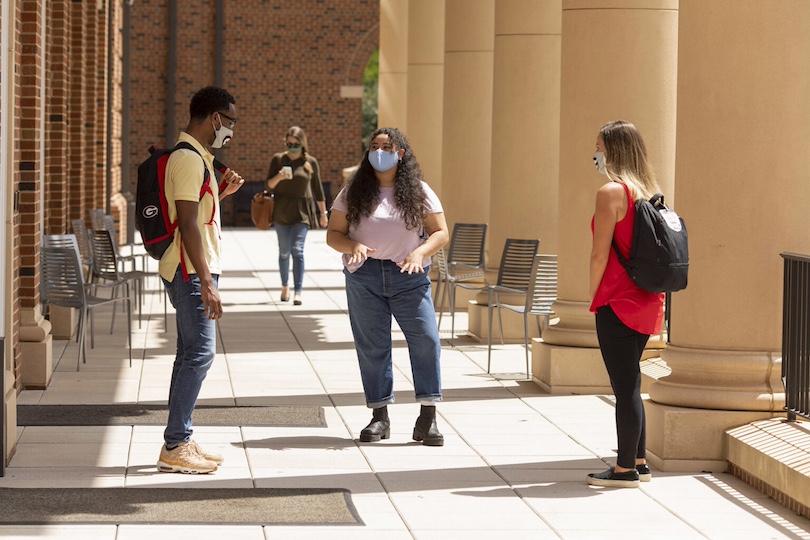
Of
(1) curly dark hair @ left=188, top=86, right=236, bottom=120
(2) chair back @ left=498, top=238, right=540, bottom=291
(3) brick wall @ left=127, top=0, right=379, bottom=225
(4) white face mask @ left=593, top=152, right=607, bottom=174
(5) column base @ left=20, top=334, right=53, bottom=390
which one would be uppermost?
(3) brick wall @ left=127, top=0, right=379, bottom=225

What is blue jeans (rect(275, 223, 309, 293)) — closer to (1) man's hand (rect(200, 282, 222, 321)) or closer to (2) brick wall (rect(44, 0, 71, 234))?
(2) brick wall (rect(44, 0, 71, 234))

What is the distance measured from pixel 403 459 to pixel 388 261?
1.06 meters

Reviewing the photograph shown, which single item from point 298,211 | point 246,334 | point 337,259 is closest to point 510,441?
point 246,334

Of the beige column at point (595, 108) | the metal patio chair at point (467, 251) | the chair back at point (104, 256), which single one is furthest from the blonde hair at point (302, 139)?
the beige column at point (595, 108)

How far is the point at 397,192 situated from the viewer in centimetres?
726

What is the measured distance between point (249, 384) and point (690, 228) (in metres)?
3.64

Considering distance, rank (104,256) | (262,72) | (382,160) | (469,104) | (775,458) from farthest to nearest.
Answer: (262,72)
(469,104)
(104,256)
(382,160)
(775,458)

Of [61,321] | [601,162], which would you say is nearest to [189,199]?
[601,162]

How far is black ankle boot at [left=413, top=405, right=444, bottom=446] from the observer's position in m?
7.25

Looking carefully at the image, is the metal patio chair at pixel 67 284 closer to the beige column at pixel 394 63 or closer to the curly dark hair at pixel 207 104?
the curly dark hair at pixel 207 104

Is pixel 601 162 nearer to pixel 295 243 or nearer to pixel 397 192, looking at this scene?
pixel 397 192

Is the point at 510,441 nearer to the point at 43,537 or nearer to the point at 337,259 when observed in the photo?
the point at 43,537

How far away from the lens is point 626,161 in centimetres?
627

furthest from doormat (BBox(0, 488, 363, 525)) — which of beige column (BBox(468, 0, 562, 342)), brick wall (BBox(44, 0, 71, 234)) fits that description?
brick wall (BBox(44, 0, 71, 234))
